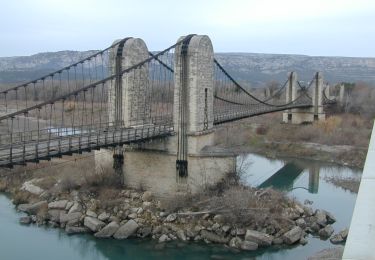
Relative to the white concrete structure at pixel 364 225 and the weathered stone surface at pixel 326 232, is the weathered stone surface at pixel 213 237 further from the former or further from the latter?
the white concrete structure at pixel 364 225

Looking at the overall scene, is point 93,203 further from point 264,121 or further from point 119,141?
point 264,121

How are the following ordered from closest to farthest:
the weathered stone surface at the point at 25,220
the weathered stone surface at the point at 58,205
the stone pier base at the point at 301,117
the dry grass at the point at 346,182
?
the weathered stone surface at the point at 25,220, the weathered stone surface at the point at 58,205, the dry grass at the point at 346,182, the stone pier base at the point at 301,117

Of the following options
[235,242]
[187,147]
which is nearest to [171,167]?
[187,147]

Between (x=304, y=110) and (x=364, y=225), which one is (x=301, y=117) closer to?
(x=304, y=110)

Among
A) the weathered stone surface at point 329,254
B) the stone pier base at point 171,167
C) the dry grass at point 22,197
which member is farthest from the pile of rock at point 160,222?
the weathered stone surface at point 329,254

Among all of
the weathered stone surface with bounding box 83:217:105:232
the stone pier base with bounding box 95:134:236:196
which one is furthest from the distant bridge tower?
the weathered stone surface with bounding box 83:217:105:232

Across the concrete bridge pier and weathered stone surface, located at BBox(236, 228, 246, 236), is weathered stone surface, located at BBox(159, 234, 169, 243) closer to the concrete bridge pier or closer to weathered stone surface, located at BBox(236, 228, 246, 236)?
weathered stone surface, located at BBox(236, 228, 246, 236)
